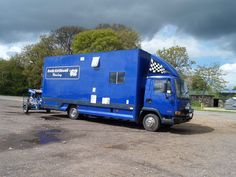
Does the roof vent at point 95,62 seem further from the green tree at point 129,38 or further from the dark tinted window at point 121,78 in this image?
the green tree at point 129,38

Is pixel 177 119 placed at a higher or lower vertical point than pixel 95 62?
lower

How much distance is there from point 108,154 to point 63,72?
10.8 metres

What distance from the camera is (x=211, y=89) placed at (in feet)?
235

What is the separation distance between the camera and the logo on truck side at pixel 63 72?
18603 mm

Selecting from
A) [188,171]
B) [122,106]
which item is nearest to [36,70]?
[122,106]

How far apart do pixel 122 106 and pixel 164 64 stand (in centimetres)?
274

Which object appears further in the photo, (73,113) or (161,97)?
(73,113)

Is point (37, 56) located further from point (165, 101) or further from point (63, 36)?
point (165, 101)

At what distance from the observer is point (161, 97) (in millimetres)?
15000

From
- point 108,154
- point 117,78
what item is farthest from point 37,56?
point 108,154

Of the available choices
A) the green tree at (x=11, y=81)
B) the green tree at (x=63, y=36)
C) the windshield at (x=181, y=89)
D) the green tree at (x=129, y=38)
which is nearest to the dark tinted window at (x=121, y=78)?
the windshield at (x=181, y=89)

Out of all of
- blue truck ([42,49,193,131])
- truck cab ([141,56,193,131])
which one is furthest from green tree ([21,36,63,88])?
truck cab ([141,56,193,131])

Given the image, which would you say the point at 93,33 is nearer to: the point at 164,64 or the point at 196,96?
the point at 196,96

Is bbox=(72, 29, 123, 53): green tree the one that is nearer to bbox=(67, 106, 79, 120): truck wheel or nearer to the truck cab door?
bbox=(67, 106, 79, 120): truck wheel
